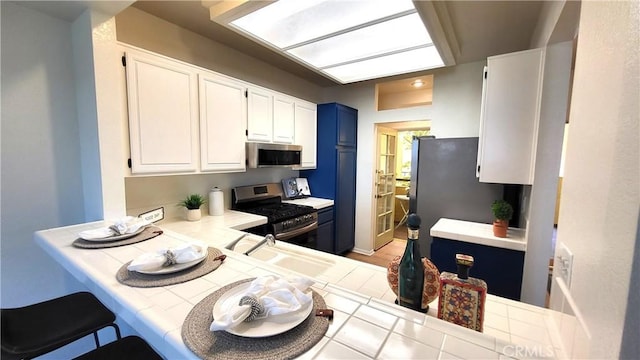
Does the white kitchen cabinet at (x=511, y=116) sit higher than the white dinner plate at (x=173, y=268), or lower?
higher

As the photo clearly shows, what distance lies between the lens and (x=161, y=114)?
1884 millimetres

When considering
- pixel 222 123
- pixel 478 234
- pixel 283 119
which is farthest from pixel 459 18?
pixel 222 123

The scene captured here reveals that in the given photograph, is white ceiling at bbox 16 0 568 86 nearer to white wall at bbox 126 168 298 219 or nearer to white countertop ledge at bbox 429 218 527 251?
white wall at bbox 126 168 298 219

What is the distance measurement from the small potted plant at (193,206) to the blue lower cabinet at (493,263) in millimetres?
2122

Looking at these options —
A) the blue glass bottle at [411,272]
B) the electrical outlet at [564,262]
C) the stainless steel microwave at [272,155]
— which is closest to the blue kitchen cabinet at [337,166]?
the stainless steel microwave at [272,155]

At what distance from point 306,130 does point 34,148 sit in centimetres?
243

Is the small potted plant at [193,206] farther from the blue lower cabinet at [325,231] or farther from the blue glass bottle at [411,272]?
the blue glass bottle at [411,272]

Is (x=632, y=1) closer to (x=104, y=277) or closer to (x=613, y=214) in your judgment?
(x=613, y=214)

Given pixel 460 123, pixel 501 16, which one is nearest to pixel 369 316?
pixel 501 16

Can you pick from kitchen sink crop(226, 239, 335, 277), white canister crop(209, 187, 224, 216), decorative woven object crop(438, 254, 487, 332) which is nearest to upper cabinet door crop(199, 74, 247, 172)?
white canister crop(209, 187, 224, 216)

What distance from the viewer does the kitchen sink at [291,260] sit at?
132 centimetres

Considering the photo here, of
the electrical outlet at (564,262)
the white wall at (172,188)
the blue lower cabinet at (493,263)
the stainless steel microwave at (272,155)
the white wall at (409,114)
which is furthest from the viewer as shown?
the white wall at (409,114)

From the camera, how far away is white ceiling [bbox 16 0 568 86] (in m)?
1.53

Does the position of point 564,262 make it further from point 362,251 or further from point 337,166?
point 362,251
